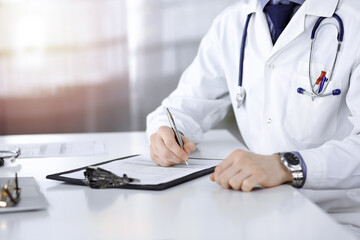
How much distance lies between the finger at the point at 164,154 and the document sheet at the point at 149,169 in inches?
0.7

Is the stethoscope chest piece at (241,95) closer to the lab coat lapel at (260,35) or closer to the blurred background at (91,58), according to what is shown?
the lab coat lapel at (260,35)

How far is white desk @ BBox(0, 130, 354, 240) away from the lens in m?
1.03

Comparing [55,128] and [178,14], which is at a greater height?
[178,14]

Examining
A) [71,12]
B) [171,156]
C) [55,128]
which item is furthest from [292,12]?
[55,128]

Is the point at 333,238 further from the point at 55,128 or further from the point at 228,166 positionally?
the point at 55,128

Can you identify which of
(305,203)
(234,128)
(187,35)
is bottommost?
(234,128)

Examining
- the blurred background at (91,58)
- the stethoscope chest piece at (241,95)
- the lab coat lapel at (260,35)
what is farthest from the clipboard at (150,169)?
the blurred background at (91,58)

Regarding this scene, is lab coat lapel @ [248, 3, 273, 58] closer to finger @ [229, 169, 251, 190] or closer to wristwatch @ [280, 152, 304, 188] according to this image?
wristwatch @ [280, 152, 304, 188]

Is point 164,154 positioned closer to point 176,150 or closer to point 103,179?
point 176,150

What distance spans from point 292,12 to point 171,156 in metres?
0.67

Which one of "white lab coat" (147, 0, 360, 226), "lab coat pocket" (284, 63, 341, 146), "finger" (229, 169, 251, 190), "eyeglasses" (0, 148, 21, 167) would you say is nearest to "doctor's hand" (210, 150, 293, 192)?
"finger" (229, 169, 251, 190)

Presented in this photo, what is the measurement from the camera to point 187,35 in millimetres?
3150

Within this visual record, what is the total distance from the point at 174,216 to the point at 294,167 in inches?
15.1

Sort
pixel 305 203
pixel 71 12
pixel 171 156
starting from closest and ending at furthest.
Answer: pixel 305 203, pixel 171 156, pixel 71 12
